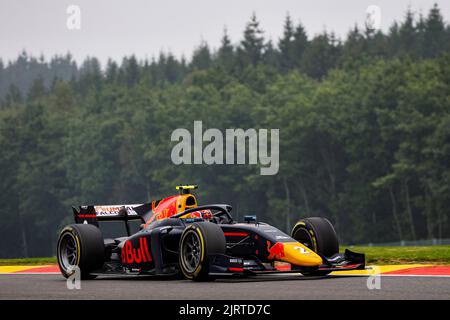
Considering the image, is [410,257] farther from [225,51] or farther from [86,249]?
[225,51]

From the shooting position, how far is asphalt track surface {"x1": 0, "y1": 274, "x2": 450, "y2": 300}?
12.4 meters

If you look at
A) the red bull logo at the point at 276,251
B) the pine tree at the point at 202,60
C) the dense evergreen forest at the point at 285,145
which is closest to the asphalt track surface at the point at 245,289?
the red bull logo at the point at 276,251

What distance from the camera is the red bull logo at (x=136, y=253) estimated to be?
16094mm

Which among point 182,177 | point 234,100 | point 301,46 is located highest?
point 301,46

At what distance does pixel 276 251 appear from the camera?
15094 millimetres

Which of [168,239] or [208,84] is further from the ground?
[208,84]

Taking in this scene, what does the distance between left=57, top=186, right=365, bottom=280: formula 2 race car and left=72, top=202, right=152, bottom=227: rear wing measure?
100 millimetres

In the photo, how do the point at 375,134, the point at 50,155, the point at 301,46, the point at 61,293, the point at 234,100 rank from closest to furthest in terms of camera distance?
the point at 61,293
the point at 375,134
the point at 234,100
the point at 50,155
the point at 301,46

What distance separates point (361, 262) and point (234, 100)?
9924 cm

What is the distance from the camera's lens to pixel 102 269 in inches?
655

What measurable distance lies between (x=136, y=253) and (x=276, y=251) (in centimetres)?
254

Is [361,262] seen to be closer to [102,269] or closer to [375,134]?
[102,269]
